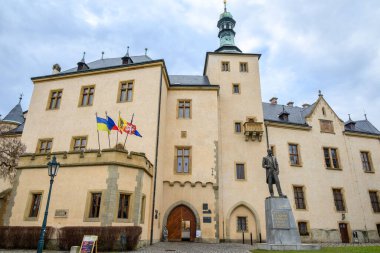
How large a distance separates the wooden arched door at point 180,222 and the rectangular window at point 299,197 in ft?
34.3

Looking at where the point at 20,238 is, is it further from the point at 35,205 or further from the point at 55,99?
the point at 55,99

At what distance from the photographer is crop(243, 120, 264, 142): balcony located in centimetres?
2481

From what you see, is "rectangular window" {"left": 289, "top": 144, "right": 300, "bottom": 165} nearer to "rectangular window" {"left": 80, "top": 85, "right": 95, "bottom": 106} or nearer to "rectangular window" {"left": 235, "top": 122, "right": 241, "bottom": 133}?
"rectangular window" {"left": 235, "top": 122, "right": 241, "bottom": 133}

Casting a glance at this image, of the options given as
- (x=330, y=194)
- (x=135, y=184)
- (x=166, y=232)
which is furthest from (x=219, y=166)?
(x=330, y=194)

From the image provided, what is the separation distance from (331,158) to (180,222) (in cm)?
1735

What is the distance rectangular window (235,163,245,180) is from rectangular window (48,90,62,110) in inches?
695

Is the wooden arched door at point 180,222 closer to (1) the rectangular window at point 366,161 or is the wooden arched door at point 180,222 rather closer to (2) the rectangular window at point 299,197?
(2) the rectangular window at point 299,197

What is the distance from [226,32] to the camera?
34.6 m

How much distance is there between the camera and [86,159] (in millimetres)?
16203

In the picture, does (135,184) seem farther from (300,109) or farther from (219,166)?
(300,109)

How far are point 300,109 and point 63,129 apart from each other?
87.8 feet

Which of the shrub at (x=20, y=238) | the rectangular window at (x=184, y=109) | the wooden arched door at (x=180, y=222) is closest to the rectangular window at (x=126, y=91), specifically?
the rectangular window at (x=184, y=109)

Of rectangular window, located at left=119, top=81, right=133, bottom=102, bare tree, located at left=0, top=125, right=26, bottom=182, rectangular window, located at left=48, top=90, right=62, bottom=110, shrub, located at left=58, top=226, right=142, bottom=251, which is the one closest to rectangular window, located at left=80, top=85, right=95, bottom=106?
rectangular window, located at left=48, top=90, right=62, bottom=110

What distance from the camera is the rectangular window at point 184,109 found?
25005 millimetres
